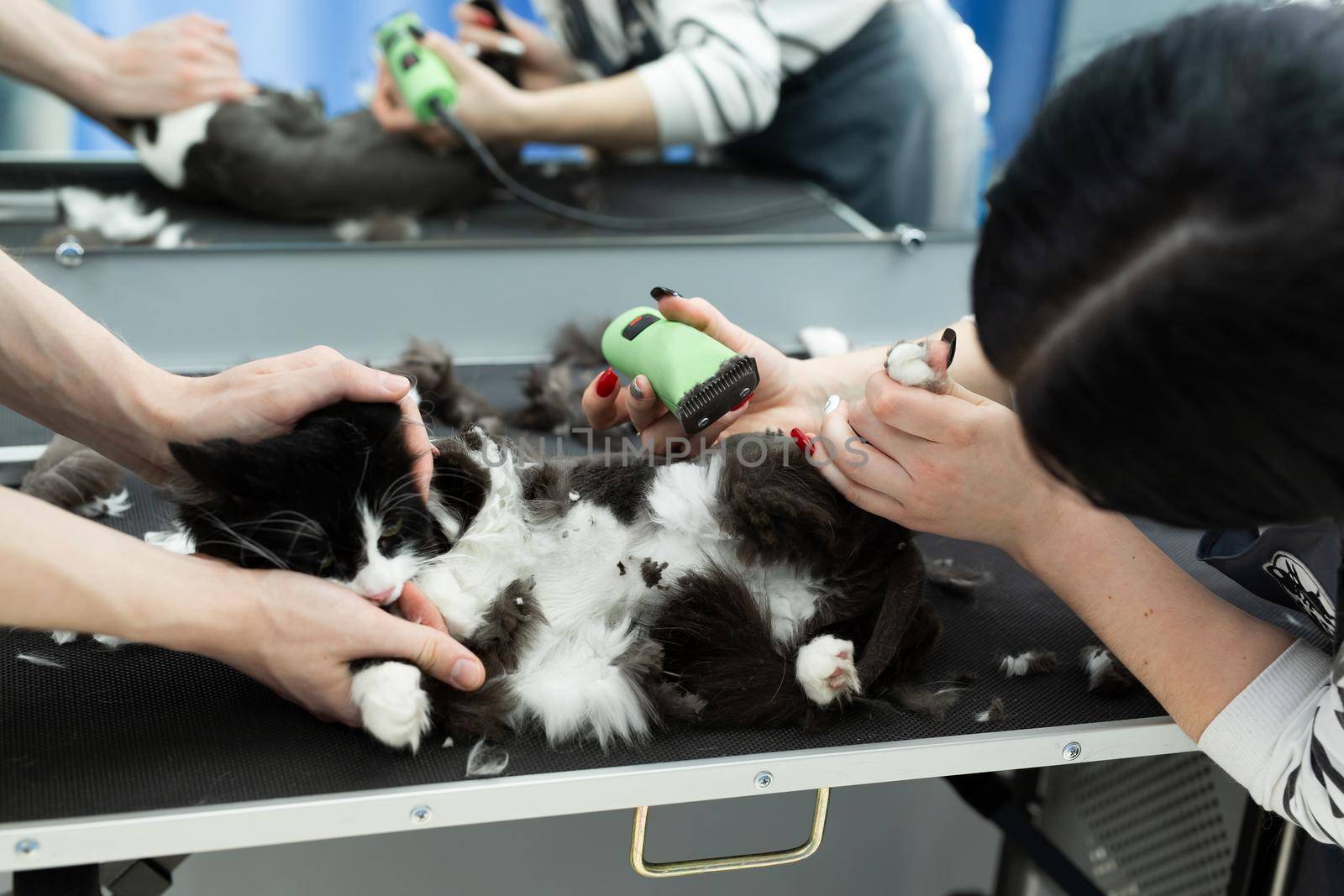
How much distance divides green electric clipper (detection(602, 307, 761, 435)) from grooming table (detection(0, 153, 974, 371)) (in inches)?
23.7

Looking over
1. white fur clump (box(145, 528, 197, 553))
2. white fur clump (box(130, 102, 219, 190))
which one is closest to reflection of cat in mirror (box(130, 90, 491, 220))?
white fur clump (box(130, 102, 219, 190))

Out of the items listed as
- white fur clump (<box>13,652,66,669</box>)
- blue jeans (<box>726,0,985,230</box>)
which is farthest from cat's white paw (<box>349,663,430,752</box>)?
blue jeans (<box>726,0,985,230</box>)

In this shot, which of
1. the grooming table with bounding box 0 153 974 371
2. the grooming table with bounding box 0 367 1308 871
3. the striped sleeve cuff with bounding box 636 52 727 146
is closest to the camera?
the grooming table with bounding box 0 367 1308 871

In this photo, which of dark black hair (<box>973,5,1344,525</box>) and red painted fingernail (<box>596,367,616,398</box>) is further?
red painted fingernail (<box>596,367,616,398</box>)

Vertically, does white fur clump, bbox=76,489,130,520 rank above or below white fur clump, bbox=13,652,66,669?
below

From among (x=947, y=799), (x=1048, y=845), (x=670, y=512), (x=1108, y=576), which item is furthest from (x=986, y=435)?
(x=947, y=799)

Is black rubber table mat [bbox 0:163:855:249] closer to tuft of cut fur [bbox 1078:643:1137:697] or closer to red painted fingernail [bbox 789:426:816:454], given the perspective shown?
red painted fingernail [bbox 789:426:816:454]

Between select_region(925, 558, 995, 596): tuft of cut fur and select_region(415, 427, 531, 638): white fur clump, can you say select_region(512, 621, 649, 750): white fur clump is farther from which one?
select_region(925, 558, 995, 596): tuft of cut fur

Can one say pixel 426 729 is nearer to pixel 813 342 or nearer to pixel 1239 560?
pixel 1239 560

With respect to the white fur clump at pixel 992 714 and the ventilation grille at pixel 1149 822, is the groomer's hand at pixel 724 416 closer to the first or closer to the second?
the white fur clump at pixel 992 714

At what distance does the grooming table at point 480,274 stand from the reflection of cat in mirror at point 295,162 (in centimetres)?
4

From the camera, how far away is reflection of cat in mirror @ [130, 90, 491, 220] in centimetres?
160

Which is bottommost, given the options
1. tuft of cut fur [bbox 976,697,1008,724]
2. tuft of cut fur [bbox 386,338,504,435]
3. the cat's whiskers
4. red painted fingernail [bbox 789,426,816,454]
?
tuft of cut fur [bbox 386,338,504,435]

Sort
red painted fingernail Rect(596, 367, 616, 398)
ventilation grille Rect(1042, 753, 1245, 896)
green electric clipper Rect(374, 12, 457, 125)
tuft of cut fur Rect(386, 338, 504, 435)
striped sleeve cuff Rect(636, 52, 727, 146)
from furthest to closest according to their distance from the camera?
striped sleeve cuff Rect(636, 52, 727, 146), green electric clipper Rect(374, 12, 457, 125), tuft of cut fur Rect(386, 338, 504, 435), ventilation grille Rect(1042, 753, 1245, 896), red painted fingernail Rect(596, 367, 616, 398)
